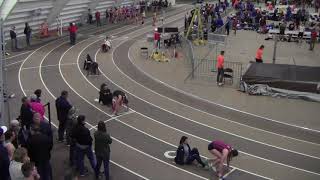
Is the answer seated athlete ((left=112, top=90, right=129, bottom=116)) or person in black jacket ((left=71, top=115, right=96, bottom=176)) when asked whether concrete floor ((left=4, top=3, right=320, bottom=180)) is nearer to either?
seated athlete ((left=112, top=90, right=129, bottom=116))

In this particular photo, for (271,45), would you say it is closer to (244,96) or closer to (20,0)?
(244,96)

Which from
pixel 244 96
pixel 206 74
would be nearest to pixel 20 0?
pixel 206 74

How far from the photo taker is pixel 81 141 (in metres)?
11.0

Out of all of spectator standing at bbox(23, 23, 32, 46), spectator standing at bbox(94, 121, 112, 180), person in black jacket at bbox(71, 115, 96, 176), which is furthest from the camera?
spectator standing at bbox(23, 23, 32, 46)

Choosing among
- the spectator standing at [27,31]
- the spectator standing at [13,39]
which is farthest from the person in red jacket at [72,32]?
the spectator standing at [13,39]

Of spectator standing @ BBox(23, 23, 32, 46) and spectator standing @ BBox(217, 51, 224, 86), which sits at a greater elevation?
spectator standing @ BBox(23, 23, 32, 46)

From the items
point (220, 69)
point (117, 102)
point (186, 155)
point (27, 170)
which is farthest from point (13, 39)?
point (27, 170)

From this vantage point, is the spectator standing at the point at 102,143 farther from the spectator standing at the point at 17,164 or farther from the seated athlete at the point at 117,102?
the seated athlete at the point at 117,102

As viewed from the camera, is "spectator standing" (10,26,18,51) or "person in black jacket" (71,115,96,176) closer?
"person in black jacket" (71,115,96,176)

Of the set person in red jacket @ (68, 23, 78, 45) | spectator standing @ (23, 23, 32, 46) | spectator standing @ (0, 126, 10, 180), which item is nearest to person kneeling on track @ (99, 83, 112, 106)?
spectator standing @ (0, 126, 10, 180)

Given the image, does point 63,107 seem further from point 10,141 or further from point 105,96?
point 105,96

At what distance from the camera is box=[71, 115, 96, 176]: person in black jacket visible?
10.9 m

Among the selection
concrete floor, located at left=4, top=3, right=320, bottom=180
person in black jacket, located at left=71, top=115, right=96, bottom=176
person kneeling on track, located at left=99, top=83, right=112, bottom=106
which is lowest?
concrete floor, located at left=4, top=3, right=320, bottom=180

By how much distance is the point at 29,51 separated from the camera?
27266 mm
